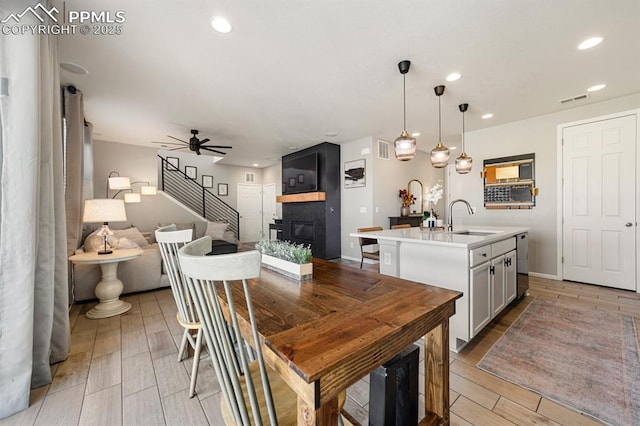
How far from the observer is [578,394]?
A: 1.58m

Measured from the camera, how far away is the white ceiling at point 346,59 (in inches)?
76.0

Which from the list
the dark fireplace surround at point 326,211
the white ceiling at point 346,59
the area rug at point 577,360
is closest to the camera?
the area rug at point 577,360

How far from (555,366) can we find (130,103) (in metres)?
5.50

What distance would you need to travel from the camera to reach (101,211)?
2.72 m

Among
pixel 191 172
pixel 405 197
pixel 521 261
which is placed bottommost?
pixel 521 261

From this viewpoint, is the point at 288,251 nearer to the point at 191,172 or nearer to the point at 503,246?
the point at 503,246

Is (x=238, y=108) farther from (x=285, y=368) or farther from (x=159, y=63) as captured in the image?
(x=285, y=368)

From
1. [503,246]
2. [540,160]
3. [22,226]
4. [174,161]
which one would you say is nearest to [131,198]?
[174,161]

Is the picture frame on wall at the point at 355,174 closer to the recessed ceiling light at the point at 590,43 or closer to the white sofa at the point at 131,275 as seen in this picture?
the recessed ceiling light at the point at 590,43

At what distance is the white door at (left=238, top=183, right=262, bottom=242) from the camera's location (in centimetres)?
901

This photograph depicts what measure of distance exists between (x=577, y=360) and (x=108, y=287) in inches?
180

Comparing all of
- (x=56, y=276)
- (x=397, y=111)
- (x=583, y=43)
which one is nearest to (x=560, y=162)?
(x=583, y=43)

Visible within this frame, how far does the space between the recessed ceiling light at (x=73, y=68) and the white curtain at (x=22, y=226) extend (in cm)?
119

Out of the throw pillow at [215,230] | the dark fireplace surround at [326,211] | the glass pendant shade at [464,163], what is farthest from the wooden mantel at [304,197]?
the glass pendant shade at [464,163]
